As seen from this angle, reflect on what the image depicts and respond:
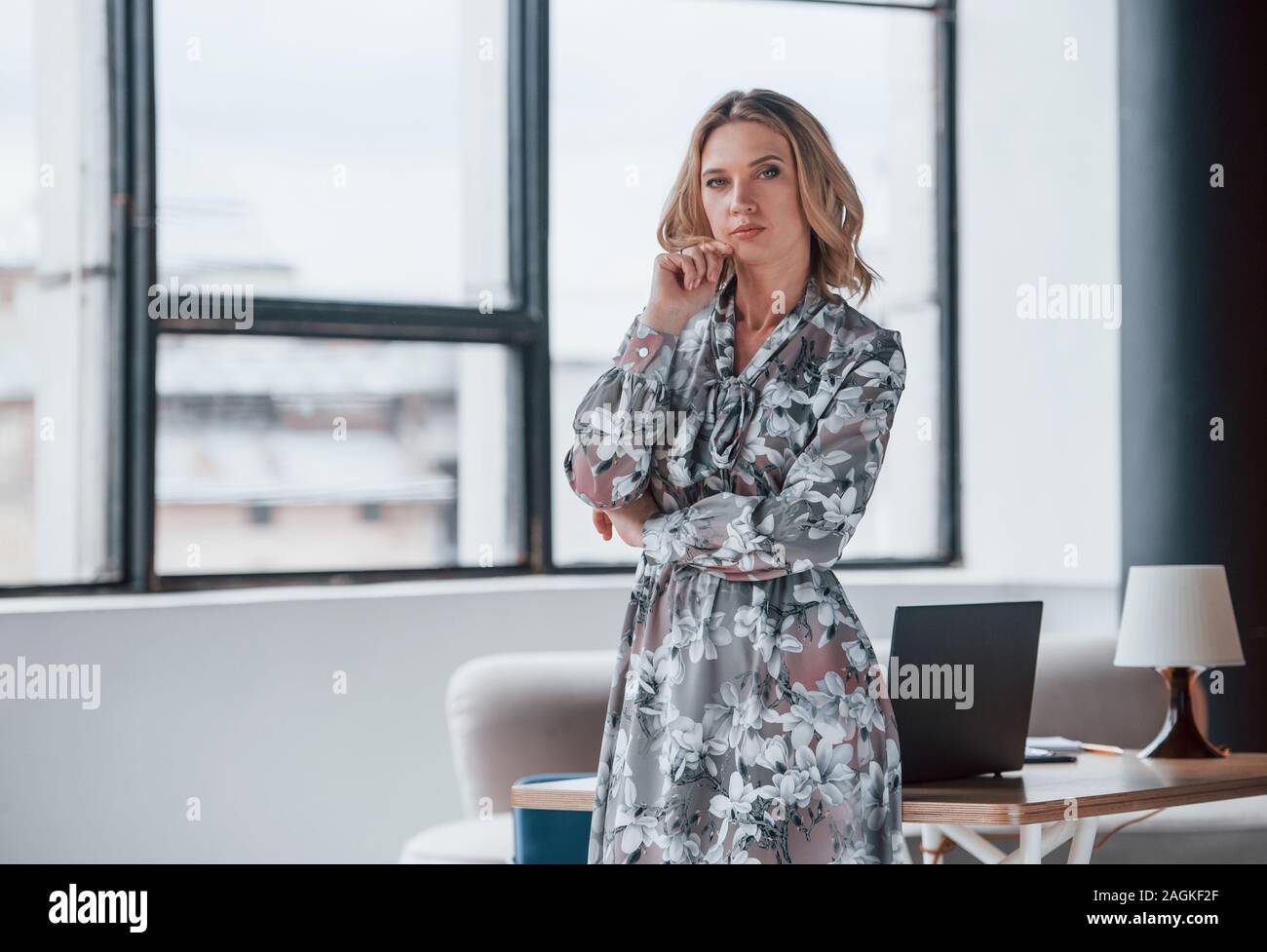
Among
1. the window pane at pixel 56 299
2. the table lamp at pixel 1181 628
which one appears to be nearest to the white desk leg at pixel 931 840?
the table lamp at pixel 1181 628

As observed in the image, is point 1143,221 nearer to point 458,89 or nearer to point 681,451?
point 458,89

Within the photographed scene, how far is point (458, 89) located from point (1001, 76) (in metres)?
1.67

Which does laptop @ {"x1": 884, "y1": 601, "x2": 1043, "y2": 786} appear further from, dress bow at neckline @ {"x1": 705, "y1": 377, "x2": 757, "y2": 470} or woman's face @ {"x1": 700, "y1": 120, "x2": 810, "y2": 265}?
woman's face @ {"x1": 700, "y1": 120, "x2": 810, "y2": 265}

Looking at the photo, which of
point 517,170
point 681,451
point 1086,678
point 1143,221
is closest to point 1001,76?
point 1143,221

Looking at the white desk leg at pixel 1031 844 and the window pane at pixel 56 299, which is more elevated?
the window pane at pixel 56 299

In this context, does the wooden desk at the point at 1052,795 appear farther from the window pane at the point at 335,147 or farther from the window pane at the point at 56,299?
the window pane at the point at 335,147

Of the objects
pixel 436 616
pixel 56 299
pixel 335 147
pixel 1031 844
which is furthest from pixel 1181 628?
pixel 56 299

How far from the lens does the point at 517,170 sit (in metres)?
3.99

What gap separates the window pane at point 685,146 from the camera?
4066 mm

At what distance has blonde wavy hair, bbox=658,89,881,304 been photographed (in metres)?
1.92

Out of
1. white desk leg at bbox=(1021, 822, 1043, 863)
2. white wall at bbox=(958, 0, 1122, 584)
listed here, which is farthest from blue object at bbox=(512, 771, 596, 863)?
white wall at bbox=(958, 0, 1122, 584)

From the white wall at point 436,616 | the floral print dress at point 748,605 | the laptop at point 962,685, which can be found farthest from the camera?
the white wall at point 436,616

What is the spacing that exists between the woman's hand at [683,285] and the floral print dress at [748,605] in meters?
0.04
